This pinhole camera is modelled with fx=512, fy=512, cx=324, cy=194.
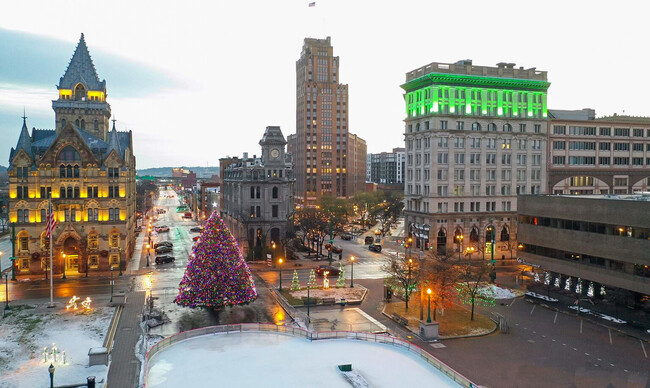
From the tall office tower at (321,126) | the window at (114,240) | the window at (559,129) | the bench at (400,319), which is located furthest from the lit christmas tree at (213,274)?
the tall office tower at (321,126)

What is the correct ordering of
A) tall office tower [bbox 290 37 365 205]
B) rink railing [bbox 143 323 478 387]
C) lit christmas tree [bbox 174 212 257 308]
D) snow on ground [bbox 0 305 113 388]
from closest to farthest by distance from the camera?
rink railing [bbox 143 323 478 387] → snow on ground [bbox 0 305 113 388] → lit christmas tree [bbox 174 212 257 308] → tall office tower [bbox 290 37 365 205]

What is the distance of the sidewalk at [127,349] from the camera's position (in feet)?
100

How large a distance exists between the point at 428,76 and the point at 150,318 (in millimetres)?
58712

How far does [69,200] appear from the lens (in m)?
72.2

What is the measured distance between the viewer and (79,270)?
71.3 meters

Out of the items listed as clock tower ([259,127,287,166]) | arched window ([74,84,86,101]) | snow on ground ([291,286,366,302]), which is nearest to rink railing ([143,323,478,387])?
snow on ground ([291,286,366,302])

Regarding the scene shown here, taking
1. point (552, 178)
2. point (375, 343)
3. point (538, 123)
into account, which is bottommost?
point (375, 343)

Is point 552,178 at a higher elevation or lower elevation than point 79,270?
higher

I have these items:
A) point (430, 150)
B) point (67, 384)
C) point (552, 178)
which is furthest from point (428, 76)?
point (67, 384)

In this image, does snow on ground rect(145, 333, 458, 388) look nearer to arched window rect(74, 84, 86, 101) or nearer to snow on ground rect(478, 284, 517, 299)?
snow on ground rect(478, 284, 517, 299)

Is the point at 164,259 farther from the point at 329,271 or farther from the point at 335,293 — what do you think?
the point at 335,293

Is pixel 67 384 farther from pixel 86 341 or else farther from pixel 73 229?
pixel 73 229

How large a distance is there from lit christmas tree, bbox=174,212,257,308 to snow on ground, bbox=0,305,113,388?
25.4 ft

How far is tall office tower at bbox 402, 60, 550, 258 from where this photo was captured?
86.0m
